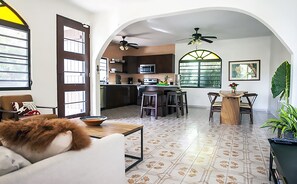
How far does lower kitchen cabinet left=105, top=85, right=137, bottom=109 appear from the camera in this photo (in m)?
7.43

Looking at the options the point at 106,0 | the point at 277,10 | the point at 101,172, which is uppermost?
the point at 106,0

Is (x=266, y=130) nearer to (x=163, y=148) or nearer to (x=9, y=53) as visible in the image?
(x=163, y=148)

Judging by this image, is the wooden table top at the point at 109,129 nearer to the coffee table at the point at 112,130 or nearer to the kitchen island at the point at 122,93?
the coffee table at the point at 112,130

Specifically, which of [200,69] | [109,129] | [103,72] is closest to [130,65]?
[103,72]

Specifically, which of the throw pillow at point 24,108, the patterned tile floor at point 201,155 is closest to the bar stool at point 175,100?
the patterned tile floor at point 201,155

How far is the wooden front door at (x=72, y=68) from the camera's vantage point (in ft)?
13.8

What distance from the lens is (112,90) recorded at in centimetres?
755

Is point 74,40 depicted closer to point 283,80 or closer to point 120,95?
point 120,95

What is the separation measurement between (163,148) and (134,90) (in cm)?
601

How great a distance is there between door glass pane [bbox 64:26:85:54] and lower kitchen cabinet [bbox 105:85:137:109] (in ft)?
9.01

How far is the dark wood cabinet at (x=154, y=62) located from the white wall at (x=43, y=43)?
493 cm

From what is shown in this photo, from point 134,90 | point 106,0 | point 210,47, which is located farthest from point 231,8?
point 134,90

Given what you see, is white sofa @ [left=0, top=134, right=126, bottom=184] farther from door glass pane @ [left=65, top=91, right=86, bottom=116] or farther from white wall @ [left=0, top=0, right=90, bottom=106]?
door glass pane @ [left=65, top=91, right=86, bottom=116]

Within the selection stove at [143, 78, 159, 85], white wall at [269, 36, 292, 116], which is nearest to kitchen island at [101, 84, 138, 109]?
stove at [143, 78, 159, 85]
